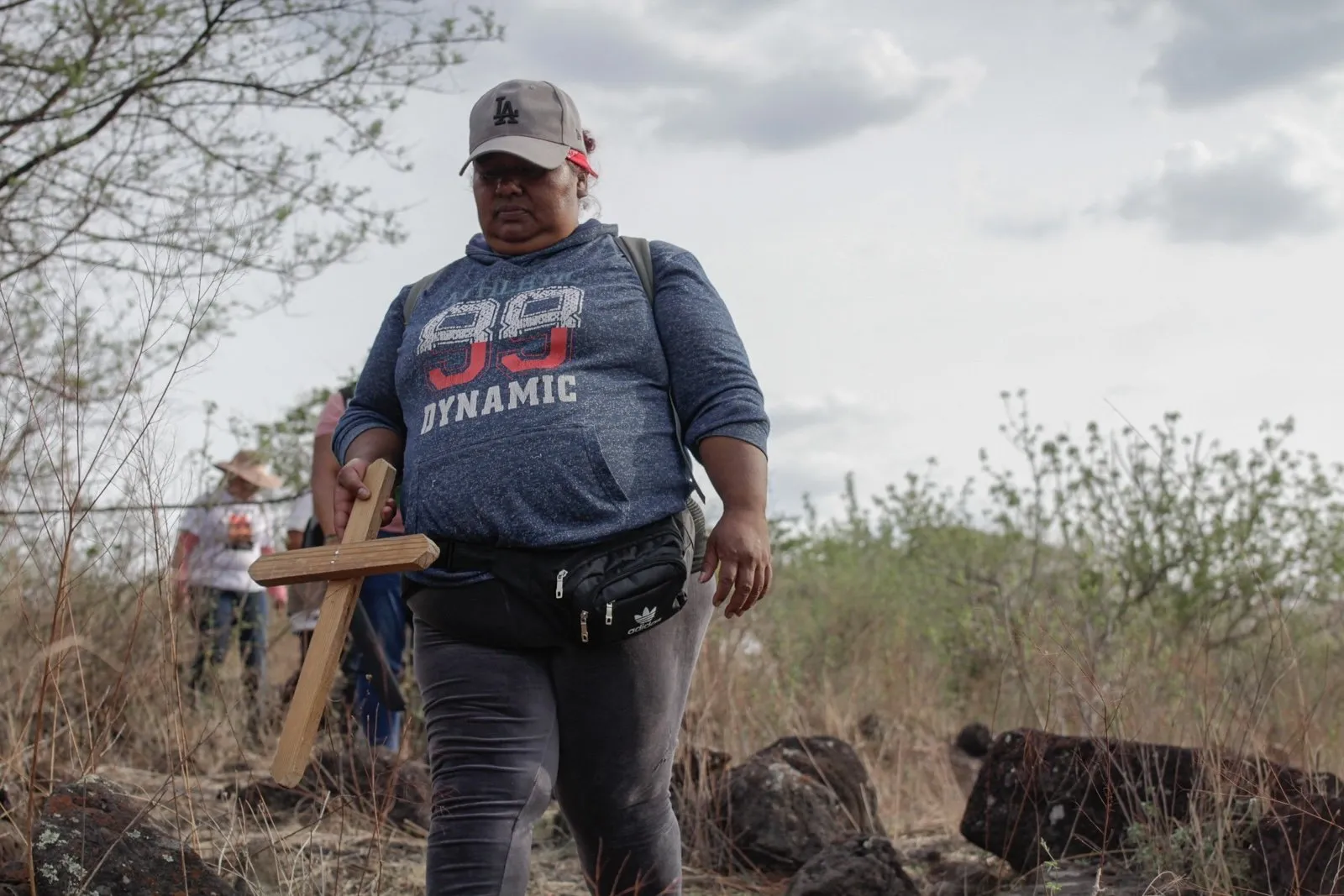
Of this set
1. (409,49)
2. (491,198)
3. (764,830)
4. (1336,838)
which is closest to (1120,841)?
(1336,838)

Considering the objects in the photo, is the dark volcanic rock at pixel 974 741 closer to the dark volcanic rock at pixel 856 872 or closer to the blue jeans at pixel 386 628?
the blue jeans at pixel 386 628

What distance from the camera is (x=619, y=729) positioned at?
9.89ft

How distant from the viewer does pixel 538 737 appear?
2949 mm

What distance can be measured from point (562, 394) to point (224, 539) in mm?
5221

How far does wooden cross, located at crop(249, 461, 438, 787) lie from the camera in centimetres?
286

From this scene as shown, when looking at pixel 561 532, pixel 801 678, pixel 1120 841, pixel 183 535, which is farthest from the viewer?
pixel 801 678

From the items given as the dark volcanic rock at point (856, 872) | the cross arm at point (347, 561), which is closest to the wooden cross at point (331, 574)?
the cross arm at point (347, 561)

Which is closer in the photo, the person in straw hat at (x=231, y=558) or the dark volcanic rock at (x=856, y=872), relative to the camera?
the dark volcanic rock at (x=856, y=872)

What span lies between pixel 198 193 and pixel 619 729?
17.2ft

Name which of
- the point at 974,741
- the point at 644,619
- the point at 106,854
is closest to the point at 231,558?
the point at 974,741

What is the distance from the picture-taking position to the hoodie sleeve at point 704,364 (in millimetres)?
3053

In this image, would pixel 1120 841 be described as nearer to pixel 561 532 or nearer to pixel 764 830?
pixel 764 830

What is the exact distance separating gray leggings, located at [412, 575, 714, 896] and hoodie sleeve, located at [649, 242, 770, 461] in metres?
0.33

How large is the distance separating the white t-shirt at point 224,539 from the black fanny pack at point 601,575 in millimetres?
4425
